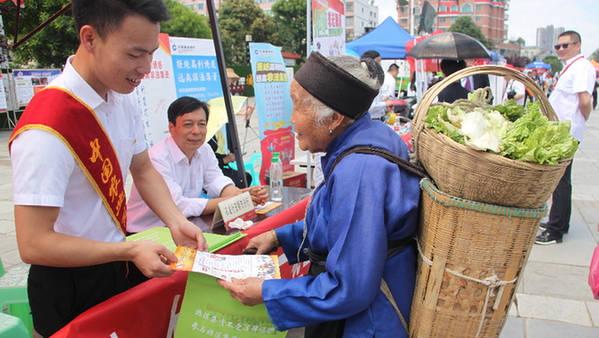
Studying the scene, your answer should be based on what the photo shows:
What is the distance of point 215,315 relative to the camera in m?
1.60

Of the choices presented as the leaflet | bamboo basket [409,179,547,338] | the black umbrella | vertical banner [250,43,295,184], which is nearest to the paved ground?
the leaflet

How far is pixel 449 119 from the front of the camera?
1297 mm

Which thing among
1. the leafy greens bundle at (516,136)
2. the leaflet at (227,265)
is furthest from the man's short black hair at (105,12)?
the leafy greens bundle at (516,136)

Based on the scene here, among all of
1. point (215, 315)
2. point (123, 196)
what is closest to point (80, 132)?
point (123, 196)

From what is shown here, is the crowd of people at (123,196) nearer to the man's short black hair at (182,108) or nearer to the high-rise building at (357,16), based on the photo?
the man's short black hair at (182,108)

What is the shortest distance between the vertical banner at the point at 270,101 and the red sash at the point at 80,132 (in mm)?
3257

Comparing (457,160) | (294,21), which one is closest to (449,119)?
(457,160)

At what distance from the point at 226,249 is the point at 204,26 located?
4423cm

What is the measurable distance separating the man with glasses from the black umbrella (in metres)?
1.96

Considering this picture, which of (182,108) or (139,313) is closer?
(139,313)

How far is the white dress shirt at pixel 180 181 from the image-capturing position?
2701 millimetres

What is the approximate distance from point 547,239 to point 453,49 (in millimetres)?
3493

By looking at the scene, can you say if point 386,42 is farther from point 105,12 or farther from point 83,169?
point 83,169

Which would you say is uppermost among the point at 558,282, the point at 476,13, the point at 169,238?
the point at 476,13
